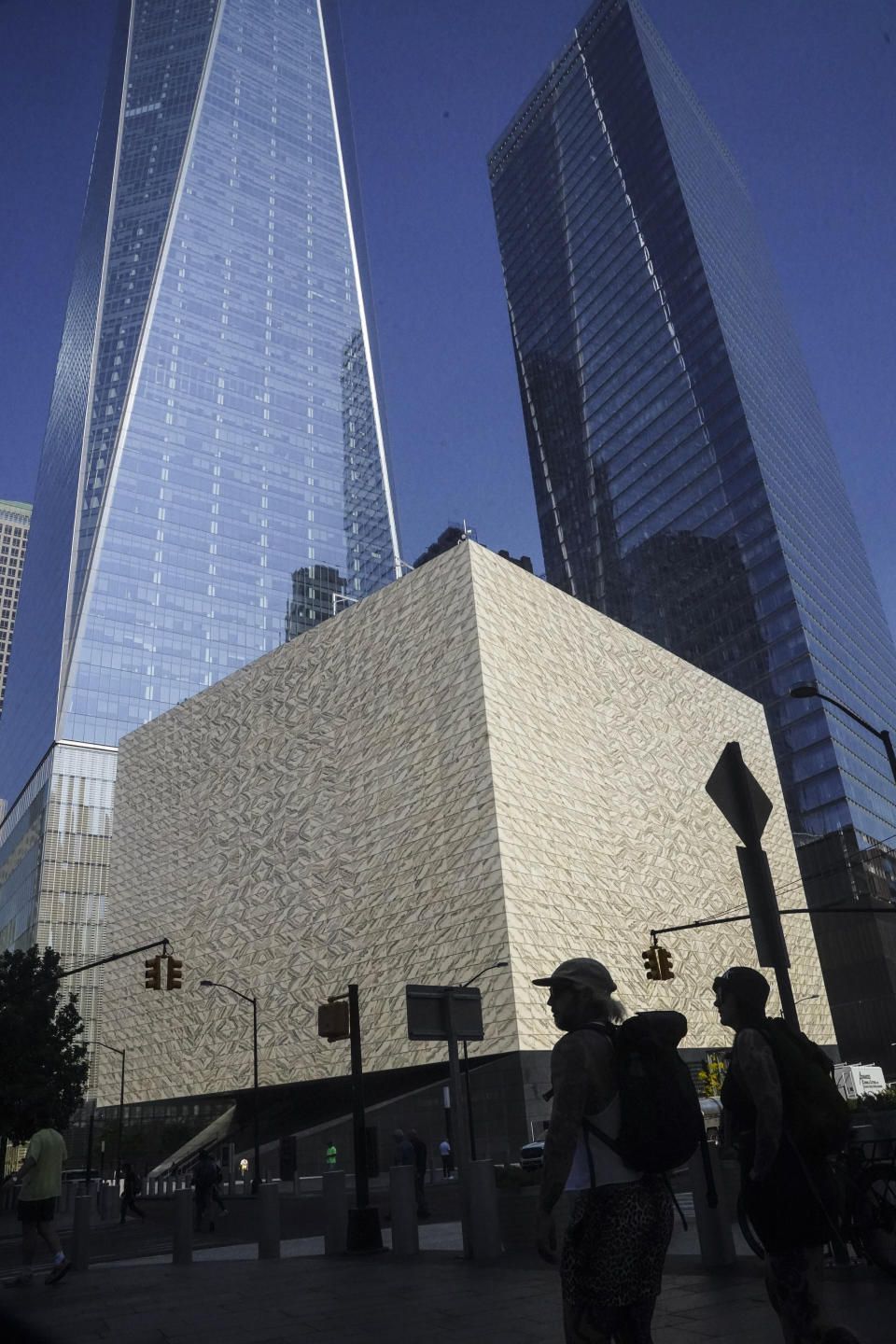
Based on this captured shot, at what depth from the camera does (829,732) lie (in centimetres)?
8644

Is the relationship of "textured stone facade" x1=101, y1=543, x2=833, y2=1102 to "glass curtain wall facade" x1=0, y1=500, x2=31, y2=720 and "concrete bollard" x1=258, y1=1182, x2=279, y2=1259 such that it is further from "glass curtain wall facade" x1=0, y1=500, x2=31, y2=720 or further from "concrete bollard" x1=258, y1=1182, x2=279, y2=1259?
"glass curtain wall facade" x1=0, y1=500, x2=31, y2=720

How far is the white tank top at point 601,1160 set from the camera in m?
3.77

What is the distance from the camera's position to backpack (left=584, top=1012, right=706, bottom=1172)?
12.0 feet

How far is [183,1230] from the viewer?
14.1 meters

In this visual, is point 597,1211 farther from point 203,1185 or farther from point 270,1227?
point 203,1185

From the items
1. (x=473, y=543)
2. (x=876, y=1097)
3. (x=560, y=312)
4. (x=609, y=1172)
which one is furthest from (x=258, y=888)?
(x=560, y=312)

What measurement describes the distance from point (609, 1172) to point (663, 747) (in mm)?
54936

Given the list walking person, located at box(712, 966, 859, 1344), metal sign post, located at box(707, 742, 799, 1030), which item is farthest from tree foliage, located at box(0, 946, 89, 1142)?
walking person, located at box(712, 966, 859, 1344)

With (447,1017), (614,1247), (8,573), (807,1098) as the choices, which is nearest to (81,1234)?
(447,1017)

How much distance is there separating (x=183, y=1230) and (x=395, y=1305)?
7.37m

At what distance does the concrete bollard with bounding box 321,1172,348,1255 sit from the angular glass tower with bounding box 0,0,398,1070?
6959cm

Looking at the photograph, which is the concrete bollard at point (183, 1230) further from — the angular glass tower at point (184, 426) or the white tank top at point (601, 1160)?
the angular glass tower at point (184, 426)

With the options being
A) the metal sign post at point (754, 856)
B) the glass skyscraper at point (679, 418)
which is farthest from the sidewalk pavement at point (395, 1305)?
the glass skyscraper at point (679, 418)

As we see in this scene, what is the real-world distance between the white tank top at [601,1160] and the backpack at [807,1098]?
0.91 m
